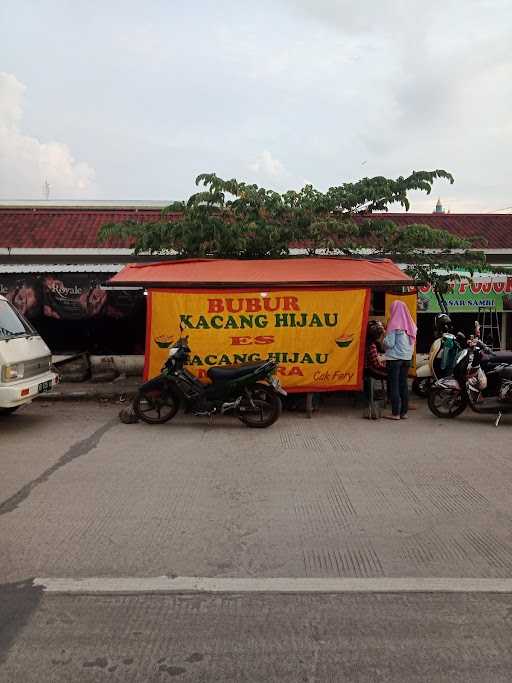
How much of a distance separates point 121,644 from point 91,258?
40.6ft

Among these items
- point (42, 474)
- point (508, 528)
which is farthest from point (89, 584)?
point (508, 528)

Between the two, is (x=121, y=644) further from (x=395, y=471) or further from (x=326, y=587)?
(x=395, y=471)

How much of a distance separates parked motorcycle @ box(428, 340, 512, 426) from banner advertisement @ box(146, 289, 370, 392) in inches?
49.3

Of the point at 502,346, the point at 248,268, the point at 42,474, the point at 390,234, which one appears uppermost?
the point at 390,234

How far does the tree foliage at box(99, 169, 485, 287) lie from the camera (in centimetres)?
961

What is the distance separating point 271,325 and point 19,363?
357 cm

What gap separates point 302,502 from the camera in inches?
192

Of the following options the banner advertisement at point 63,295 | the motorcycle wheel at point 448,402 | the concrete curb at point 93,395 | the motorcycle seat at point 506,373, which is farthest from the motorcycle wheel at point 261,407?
the banner advertisement at point 63,295

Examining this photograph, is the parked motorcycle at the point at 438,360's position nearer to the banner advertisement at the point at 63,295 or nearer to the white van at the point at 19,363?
the white van at the point at 19,363

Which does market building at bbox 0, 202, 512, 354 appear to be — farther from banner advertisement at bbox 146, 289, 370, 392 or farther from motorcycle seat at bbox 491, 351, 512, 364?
motorcycle seat at bbox 491, 351, 512, 364

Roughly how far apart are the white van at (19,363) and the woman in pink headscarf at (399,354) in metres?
4.80

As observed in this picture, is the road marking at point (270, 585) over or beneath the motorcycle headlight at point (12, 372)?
beneath

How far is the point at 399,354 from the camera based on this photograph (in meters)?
8.30

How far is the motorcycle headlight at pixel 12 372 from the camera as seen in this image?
286 inches
